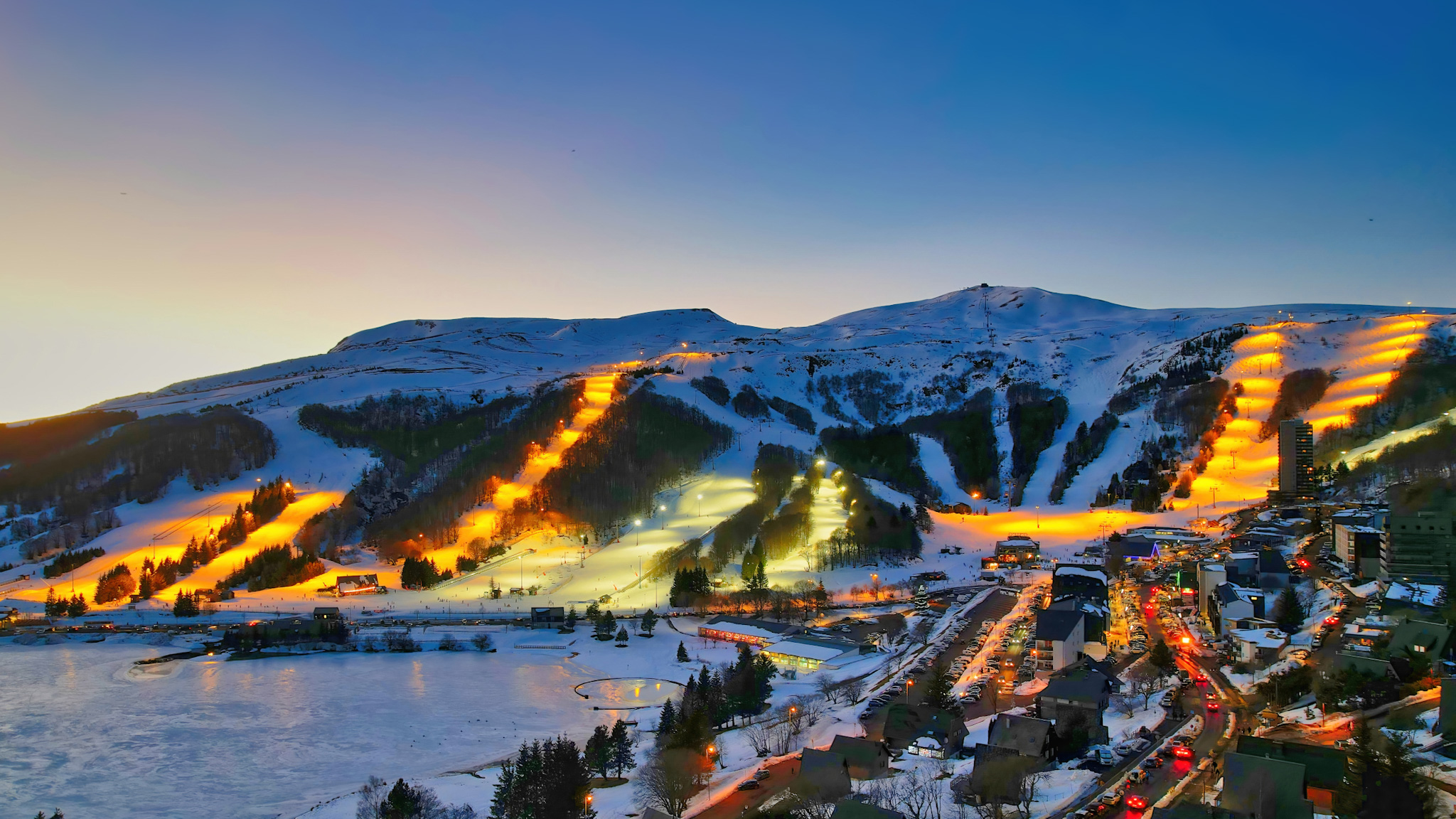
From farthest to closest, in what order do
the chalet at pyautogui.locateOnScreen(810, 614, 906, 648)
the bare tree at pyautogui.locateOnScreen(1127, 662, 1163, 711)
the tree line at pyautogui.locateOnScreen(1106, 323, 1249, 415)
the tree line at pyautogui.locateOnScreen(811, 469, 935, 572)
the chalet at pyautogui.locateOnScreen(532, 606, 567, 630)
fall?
the tree line at pyautogui.locateOnScreen(1106, 323, 1249, 415)
the tree line at pyautogui.locateOnScreen(811, 469, 935, 572)
the chalet at pyautogui.locateOnScreen(532, 606, 567, 630)
the chalet at pyautogui.locateOnScreen(810, 614, 906, 648)
the bare tree at pyautogui.locateOnScreen(1127, 662, 1163, 711)

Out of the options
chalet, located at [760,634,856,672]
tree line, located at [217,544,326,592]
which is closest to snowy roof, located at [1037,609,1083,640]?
chalet, located at [760,634,856,672]

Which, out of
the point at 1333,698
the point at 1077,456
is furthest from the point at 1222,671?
the point at 1077,456

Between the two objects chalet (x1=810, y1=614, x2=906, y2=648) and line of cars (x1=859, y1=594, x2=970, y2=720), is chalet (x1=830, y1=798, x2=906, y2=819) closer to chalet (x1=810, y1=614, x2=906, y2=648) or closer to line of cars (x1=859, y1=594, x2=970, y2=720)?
line of cars (x1=859, y1=594, x2=970, y2=720)

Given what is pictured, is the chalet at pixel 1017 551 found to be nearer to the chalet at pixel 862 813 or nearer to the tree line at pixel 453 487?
the tree line at pixel 453 487

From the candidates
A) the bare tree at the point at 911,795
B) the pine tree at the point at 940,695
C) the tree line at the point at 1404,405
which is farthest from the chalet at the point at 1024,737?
the tree line at the point at 1404,405

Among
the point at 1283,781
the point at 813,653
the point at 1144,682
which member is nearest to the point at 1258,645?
the point at 1144,682


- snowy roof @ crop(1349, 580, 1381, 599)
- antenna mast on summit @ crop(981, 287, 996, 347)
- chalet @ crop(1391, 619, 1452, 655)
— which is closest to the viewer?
chalet @ crop(1391, 619, 1452, 655)

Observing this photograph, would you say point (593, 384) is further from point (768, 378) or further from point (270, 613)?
point (270, 613)
